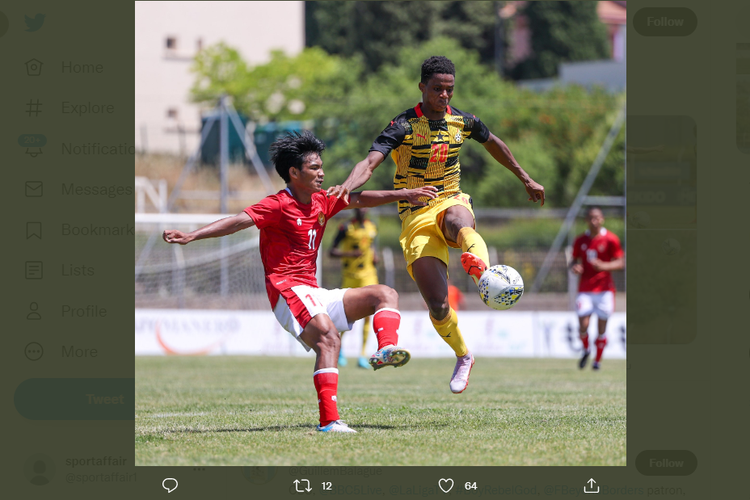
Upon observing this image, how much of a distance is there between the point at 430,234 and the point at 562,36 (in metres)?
55.8

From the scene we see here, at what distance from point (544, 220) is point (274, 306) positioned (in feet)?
81.4

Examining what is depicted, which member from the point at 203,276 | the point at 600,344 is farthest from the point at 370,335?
the point at 600,344

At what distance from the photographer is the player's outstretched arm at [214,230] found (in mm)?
6043

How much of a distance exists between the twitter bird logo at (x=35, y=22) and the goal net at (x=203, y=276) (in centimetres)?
1788

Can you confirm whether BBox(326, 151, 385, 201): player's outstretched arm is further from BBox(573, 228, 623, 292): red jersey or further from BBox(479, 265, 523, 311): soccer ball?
BBox(573, 228, 623, 292): red jersey

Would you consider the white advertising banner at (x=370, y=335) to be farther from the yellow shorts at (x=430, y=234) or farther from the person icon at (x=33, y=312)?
the person icon at (x=33, y=312)

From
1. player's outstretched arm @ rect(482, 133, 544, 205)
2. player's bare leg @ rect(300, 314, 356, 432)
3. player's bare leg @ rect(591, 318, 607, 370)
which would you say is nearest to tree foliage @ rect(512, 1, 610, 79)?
player's bare leg @ rect(591, 318, 607, 370)

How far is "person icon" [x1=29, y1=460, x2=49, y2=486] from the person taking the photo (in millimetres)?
4195

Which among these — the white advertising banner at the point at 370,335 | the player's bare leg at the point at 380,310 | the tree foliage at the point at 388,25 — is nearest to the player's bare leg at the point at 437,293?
the player's bare leg at the point at 380,310

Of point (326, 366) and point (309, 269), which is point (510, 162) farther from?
point (326, 366)

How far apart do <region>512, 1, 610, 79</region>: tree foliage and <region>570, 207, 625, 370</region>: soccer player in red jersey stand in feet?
153
